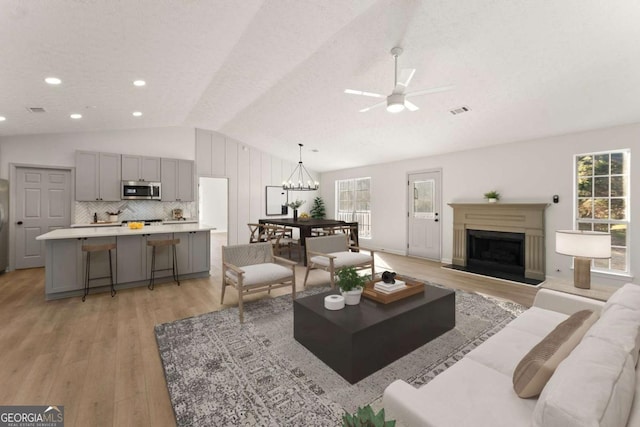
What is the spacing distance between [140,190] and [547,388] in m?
7.16

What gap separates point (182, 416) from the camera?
1.73 m

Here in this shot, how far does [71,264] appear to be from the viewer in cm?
383

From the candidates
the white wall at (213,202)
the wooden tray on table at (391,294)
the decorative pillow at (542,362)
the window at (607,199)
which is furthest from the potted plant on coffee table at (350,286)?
the white wall at (213,202)

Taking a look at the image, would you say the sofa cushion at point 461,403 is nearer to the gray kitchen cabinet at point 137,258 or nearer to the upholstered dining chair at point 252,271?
the upholstered dining chair at point 252,271

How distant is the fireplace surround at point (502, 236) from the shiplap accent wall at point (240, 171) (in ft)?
17.0

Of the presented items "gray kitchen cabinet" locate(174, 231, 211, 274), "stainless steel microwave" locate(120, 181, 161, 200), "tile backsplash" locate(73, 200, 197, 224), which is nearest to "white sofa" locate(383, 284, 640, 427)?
"gray kitchen cabinet" locate(174, 231, 211, 274)

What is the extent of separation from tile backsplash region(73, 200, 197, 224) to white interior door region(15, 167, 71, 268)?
0.78 feet

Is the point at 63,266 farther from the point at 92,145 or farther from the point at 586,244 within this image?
the point at 586,244

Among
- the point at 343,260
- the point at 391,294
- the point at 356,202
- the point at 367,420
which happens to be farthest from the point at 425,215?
the point at 367,420

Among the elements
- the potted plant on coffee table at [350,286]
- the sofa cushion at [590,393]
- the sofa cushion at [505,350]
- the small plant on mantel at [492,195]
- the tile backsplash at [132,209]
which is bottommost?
the sofa cushion at [505,350]

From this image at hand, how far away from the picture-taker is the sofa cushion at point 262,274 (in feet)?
10.6

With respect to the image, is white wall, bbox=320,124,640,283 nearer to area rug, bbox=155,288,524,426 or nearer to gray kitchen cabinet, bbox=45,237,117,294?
area rug, bbox=155,288,524,426

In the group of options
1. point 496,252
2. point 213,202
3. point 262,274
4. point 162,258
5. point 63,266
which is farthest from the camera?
point 213,202

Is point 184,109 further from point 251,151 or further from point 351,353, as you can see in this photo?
point 351,353
